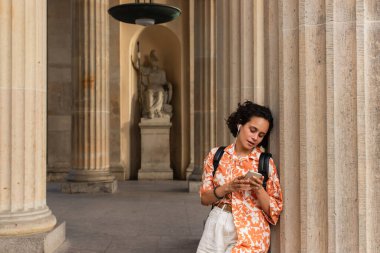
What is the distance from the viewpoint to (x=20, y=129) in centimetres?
627

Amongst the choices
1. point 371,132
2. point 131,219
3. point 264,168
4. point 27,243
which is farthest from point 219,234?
point 131,219

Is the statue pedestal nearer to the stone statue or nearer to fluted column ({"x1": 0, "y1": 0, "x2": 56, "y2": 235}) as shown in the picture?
the stone statue

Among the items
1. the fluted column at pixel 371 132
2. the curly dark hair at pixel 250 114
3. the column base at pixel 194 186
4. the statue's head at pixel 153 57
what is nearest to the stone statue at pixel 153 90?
the statue's head at pixel 153 57

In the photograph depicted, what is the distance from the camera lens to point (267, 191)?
139 inches

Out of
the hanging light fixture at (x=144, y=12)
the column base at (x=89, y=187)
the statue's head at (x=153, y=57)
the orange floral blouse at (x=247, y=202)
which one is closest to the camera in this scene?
the orange floral blouse at (x=247, y=202)

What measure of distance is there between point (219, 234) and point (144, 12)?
7.17 meters

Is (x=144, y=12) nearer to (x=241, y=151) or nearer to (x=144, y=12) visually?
(x=144, y=12)

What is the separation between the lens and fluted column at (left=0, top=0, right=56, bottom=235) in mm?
6203

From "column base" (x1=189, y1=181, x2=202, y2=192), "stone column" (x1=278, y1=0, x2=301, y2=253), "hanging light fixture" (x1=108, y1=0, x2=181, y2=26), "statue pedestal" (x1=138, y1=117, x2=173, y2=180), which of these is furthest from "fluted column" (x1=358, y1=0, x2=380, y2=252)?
"statue pedestal" (x1=138, y1=117, x2=173, y2=180)

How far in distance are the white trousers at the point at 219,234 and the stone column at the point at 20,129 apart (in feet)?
10.9

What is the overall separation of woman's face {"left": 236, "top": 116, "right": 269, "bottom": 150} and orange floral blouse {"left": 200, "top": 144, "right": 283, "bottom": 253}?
83mm

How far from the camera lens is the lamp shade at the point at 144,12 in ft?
32.0

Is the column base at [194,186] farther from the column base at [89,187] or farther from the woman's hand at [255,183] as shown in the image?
the woman's hand at [255,183]

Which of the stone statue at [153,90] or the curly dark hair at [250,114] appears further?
the stone statue at [153,90]
